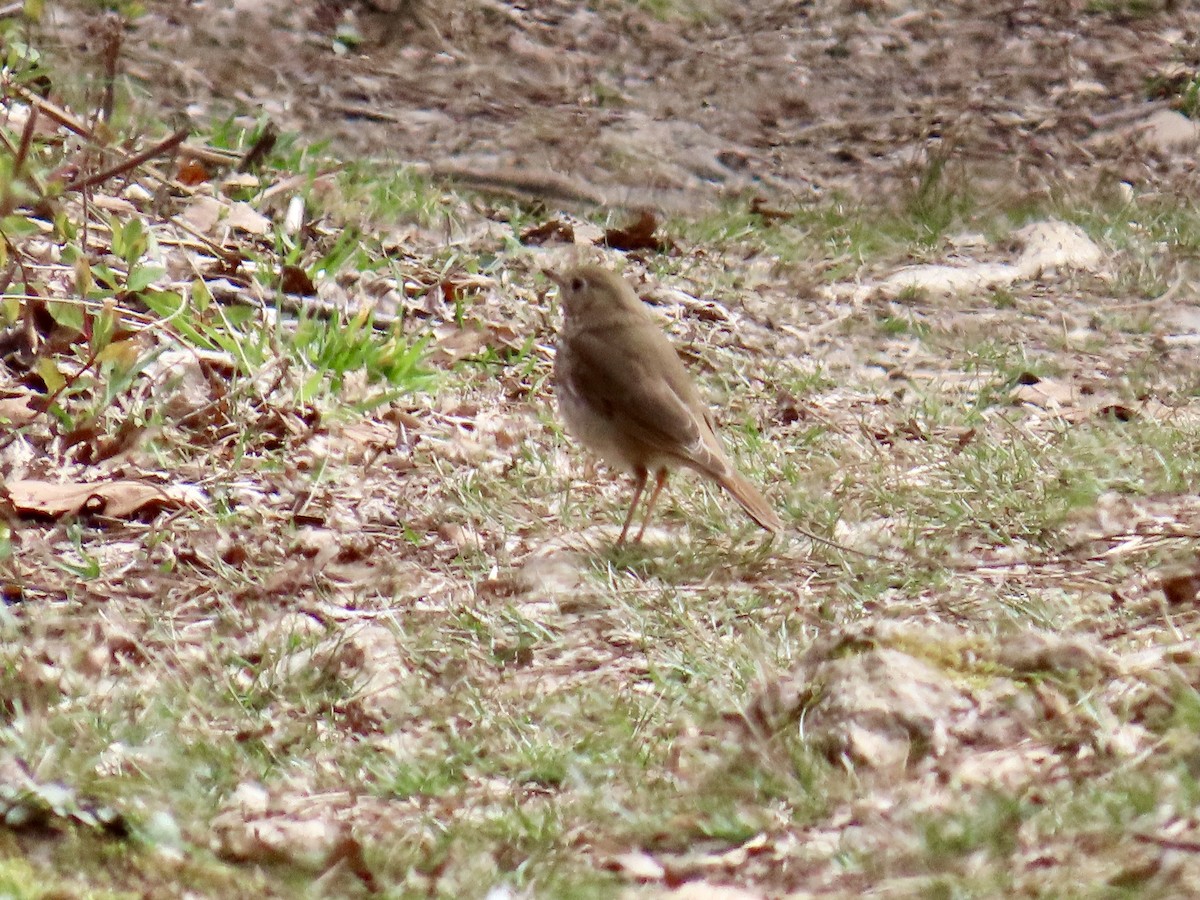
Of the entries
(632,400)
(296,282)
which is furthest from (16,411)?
(632,400)

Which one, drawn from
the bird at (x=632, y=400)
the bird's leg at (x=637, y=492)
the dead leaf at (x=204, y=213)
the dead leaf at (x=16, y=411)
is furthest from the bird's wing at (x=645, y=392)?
the dead leaf at (x=204, y=213)

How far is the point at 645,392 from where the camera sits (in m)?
5.38

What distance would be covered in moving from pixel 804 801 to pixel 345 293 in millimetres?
3899

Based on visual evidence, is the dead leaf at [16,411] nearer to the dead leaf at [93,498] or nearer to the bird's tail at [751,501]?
the dead leaf at [93,498]

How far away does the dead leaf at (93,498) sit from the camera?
16.4 feet

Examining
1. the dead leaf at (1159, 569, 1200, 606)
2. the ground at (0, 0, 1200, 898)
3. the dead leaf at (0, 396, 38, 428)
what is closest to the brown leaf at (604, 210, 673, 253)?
the ground at (0, 0, 1200, 898)

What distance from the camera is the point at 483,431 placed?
6.12 metres

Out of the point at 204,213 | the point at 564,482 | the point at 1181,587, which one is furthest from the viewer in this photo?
the point at 204,213

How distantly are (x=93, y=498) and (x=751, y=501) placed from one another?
6.31ft

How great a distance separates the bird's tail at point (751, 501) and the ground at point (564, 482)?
0.09 m

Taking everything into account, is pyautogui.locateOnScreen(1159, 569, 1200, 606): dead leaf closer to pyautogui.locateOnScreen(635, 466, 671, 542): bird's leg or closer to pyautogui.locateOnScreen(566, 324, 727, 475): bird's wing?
pyautogui.locateOnScreen(566, 324, 727, 475): bird's wing

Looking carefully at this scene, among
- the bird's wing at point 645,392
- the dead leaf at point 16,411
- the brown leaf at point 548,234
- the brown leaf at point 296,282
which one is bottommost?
the brown leaf at point 548,234

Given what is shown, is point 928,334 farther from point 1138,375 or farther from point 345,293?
point 345,293

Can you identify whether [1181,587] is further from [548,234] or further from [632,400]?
[548,234]
